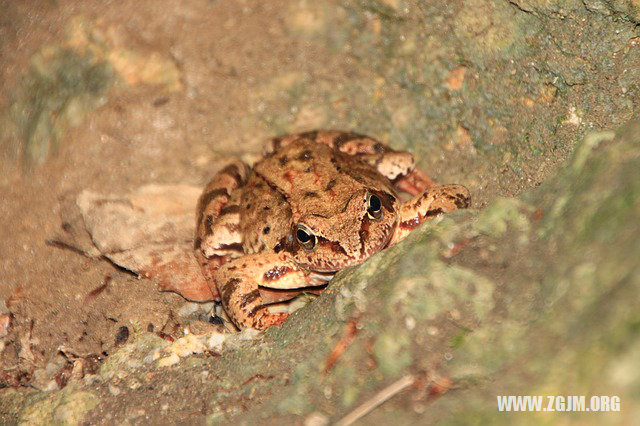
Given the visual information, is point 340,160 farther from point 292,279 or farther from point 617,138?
point 617,138

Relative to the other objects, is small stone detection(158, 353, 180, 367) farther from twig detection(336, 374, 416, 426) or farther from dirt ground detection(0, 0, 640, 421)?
twig detection(336, 374, 416, 426)

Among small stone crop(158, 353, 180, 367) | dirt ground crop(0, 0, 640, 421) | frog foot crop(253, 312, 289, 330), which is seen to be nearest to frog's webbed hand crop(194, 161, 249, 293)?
dirt ground crop(0, 0, 640, 421)

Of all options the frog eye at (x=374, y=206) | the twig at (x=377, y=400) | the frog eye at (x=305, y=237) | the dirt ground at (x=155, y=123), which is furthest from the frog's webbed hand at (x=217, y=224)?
the twig at (x=377, y=400)

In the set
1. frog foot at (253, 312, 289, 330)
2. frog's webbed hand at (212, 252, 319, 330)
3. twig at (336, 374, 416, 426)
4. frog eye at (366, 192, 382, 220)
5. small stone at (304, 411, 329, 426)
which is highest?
frog eye at (366, 192, 382, 220)

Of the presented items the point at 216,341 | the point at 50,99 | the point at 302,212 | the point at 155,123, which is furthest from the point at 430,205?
the point at 50,99

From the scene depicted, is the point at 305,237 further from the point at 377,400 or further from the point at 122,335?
the point at 377,400

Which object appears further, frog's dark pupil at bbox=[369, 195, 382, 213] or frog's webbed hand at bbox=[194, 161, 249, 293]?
frog's webbed hand at bbox=[194, 161, 249, 293]
